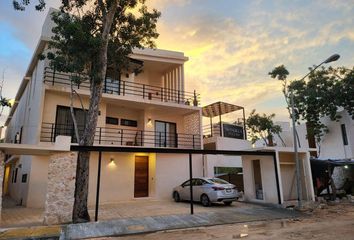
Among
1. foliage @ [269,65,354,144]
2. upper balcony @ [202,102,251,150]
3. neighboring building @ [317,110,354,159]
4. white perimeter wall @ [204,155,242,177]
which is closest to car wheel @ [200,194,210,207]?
white perimeter wall @ [204,155,242,177]

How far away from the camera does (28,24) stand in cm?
1514

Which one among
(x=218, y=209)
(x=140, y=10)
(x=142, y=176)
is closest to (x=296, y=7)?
(x=140, y=10)

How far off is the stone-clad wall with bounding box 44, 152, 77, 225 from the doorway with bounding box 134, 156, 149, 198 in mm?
6888

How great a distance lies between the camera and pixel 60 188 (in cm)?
997

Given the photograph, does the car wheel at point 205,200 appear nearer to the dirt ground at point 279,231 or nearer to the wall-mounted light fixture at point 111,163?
the dirt ground at point 279,231

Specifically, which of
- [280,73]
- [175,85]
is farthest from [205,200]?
[280,73]

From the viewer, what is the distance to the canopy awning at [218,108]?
21298mm

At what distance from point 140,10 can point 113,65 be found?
3.11 m

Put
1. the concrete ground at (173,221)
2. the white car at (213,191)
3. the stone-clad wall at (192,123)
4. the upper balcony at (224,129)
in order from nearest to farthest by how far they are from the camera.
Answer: the concrete ground at (173,221), the white car at (213,191), the stone-clad wall at (192,123), the upper balcony at (224,129)

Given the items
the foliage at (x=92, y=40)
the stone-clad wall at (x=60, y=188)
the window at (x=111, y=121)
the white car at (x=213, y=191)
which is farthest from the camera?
the window at (x=111, y=121)

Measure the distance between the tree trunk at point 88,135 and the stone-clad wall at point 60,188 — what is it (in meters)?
0.32

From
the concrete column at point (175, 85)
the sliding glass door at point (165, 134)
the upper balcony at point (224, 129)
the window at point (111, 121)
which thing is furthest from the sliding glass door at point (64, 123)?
the upper balcony at point (224, 129)

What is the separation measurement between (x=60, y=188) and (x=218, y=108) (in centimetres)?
1498

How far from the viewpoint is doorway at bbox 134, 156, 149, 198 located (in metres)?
16.8
